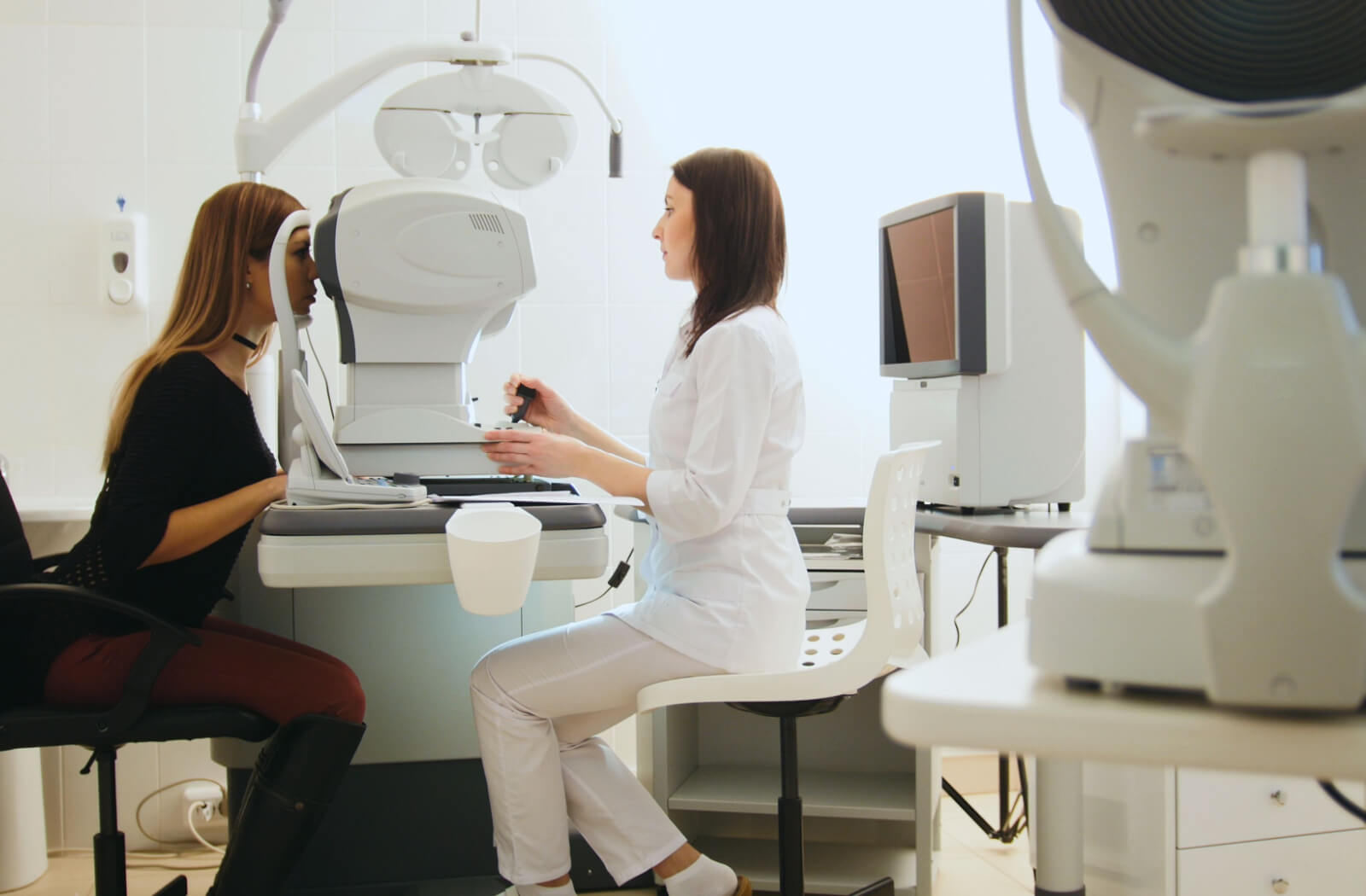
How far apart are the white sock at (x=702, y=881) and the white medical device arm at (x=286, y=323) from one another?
2.63 feet

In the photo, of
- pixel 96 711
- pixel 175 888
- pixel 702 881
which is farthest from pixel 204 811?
pixel 702 881

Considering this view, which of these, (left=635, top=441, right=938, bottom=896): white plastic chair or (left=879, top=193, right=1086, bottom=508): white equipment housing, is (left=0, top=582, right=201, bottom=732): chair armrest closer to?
(left=635, top=441, right=938, bottom=896): white plastic chair

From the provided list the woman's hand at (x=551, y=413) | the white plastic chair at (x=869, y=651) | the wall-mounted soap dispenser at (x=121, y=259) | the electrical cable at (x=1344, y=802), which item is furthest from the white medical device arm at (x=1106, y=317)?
the wall-mounted soap dispenser at (x=121, y=259)

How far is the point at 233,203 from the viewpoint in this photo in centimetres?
168

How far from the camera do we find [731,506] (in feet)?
5.09

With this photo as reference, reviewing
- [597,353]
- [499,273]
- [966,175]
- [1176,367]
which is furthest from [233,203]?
[966,175]

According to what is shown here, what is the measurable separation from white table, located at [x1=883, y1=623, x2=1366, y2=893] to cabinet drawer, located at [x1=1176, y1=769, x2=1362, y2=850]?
117 centimetres

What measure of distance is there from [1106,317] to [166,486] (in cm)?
137

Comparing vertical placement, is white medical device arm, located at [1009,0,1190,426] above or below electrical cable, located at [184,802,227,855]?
above

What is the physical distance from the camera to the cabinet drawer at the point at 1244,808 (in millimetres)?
1573

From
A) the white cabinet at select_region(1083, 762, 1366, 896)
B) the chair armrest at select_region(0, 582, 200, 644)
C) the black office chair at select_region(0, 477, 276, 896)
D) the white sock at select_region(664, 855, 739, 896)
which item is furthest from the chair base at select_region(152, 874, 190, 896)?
the white cabinet at select_region(1083, 762, 1366, 896)

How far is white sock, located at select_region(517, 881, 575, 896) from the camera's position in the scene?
5.03 ft

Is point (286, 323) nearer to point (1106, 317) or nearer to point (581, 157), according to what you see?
point (1106, 317)

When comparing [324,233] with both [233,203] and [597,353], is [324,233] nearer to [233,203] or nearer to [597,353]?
[233,203]
